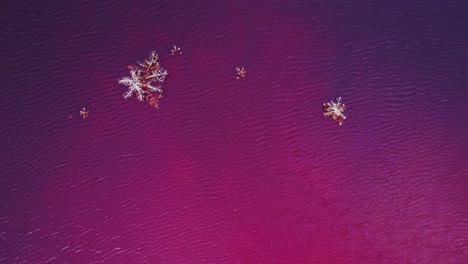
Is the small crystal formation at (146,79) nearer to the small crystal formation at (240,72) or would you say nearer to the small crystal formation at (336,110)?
the small crystal formation at (240,72)

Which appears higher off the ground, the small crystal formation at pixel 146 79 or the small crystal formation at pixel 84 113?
the small crystal formation at pixel 146 79

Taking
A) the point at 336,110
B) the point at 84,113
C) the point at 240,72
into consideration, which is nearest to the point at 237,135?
the point at 240,72

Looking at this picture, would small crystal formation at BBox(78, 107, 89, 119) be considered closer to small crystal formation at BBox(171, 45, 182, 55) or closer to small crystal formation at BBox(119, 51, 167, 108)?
small crystal formation at BBox(119, 51, 167, 108)

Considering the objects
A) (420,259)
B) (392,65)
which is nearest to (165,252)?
(420,259)

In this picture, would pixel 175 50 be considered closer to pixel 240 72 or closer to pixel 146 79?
pixel 146 79

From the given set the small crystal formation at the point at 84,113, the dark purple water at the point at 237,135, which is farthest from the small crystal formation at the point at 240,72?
the small crystal formation at the point at 84,113

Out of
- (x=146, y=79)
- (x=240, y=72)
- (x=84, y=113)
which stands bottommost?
(x=84, y=113)

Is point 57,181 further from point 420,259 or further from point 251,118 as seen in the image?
point 420,259
